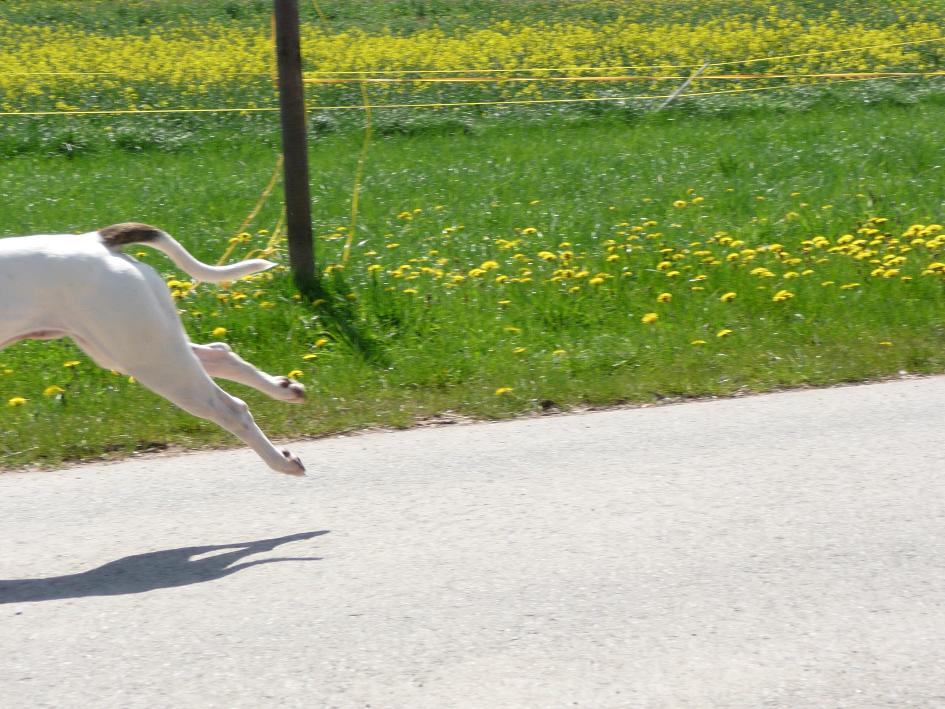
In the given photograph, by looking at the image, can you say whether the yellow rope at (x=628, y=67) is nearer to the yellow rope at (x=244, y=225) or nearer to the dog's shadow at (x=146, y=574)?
the yellow rope at (x=244, y=225)

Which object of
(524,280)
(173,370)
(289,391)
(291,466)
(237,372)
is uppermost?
(173,370)

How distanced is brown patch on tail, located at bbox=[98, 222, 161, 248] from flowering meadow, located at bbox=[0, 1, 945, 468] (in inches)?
60.2

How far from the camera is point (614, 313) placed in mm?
8281

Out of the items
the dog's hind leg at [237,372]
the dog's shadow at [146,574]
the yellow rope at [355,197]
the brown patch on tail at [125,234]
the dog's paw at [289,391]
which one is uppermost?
the brown patch on tail at [125,234]

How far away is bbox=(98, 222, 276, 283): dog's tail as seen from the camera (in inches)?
193

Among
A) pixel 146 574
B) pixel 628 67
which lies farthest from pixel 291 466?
pixel 628 67

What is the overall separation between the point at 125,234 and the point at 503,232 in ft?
19.2

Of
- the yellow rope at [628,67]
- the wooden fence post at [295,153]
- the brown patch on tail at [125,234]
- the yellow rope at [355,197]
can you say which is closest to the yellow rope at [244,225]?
the yellow rope at [355,197]

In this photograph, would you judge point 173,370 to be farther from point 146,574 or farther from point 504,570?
→ point 504,570

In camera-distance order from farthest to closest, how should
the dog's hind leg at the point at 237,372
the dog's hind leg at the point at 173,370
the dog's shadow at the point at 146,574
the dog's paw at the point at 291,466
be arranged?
the dog's hind leg at the point at 237,372
the dog's paw at the point at 291,466
the dog's hind leg at the point at 173,370
the dog's shadow at the point at 146,574

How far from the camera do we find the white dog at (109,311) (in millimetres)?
4582

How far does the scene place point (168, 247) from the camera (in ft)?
17.2

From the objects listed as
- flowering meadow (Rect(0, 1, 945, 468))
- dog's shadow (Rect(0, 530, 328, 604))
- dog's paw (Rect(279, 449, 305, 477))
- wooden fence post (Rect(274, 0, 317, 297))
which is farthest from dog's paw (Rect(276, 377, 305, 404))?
wooden fence post (Rect(274, 0, 317, 297))

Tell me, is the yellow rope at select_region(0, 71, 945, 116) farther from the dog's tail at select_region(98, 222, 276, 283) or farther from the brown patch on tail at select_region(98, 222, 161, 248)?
the brown patch on tail at select_region(98, 222, 161, 248)
